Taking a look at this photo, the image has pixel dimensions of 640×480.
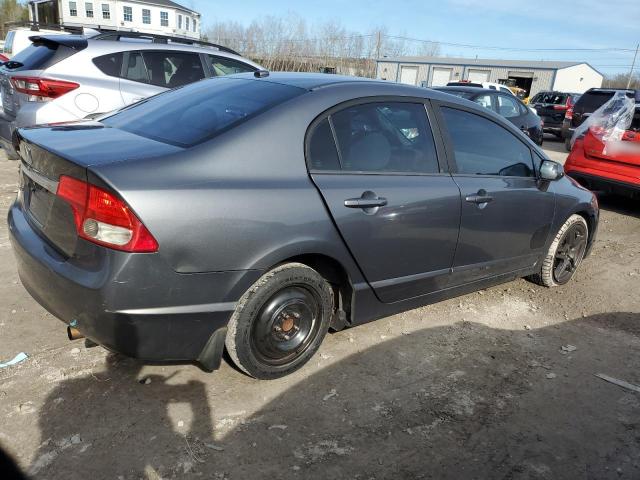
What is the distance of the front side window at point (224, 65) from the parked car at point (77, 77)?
1.65 feet

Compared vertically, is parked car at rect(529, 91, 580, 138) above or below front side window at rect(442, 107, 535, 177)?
below

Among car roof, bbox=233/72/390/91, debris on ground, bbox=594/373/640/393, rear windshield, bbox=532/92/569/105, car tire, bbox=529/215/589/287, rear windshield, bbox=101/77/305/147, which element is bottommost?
debris on ground, bbox=594/373/640/393

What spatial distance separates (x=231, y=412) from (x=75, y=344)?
46.0 inches

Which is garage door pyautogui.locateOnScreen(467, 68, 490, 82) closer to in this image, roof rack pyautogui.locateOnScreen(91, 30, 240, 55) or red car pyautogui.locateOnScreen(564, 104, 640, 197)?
red car pyautogui.locateOnScreen(564, 104, 640, 197)

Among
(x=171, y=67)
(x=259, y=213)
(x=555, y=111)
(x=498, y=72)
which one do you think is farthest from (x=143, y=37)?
(x=498, y=72)

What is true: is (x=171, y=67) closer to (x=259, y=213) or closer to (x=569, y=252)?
(x=259, y=213)

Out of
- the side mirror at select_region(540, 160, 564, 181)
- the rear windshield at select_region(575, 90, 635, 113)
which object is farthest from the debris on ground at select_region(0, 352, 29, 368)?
the rear windshield at select_region(575, 90, 635, 113)

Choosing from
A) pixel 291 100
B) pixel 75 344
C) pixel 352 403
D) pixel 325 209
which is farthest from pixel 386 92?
pixel 75 344

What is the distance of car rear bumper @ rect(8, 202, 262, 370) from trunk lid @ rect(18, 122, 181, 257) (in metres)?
0.10

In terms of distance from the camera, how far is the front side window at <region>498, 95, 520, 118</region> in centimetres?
1059

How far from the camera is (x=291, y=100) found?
2879 millimetres

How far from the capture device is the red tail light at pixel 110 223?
2236 mm

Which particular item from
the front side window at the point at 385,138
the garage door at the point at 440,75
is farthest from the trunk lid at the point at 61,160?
the garage door at the point at 440,75

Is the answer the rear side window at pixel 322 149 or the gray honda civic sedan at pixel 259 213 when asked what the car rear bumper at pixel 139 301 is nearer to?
the gray honda civic sedan at pixel 259 213
